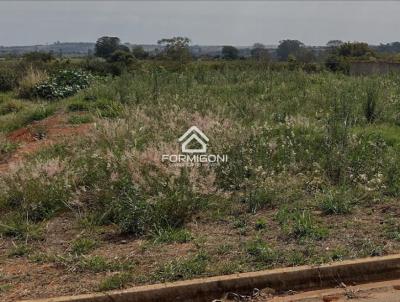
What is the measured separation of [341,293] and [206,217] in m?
1.60

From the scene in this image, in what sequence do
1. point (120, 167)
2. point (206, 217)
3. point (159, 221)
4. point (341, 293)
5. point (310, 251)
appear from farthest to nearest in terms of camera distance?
point (120, 167)
point (206, 217)
point (159, 221)
point (310, 251)
point (341, 293)

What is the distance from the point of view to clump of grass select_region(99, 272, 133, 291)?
11.4ft

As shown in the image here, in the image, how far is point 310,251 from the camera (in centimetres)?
397

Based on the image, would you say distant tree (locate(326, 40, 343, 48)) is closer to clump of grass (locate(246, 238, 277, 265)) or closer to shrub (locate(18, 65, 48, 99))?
shrub (locate(18, 65, 48, 99))

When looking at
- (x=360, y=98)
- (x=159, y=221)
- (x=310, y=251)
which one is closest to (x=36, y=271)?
(x=159, y=221)

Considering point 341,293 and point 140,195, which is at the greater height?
point 140,195

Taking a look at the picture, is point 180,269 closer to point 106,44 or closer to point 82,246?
point 82,246

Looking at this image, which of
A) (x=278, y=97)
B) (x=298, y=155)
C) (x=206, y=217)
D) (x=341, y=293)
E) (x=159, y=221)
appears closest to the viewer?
(x=341, y=293)

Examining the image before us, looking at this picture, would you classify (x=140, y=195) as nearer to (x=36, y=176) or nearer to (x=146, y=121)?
(x=36, y=176)

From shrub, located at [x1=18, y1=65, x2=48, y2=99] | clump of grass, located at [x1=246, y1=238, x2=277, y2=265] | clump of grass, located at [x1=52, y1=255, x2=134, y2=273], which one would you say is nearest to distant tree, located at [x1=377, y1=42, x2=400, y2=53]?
shrub, located at [x1=18, y1=65, x2=48, y2=99]

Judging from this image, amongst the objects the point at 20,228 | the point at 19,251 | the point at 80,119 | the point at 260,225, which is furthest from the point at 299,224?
the point at 80,119

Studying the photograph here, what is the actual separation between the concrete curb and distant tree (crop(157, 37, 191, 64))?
51.0 ft

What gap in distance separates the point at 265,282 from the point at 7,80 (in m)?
15.9

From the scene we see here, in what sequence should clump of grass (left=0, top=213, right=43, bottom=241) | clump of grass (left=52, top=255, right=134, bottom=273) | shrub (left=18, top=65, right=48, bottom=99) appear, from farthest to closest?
shrub (left=18, top=65, right=48, bottom=99), clump of grass (left=0, top=213, right=43, bottom=241), clump of grass (left=52, top=255, right=134, bottom=273)
